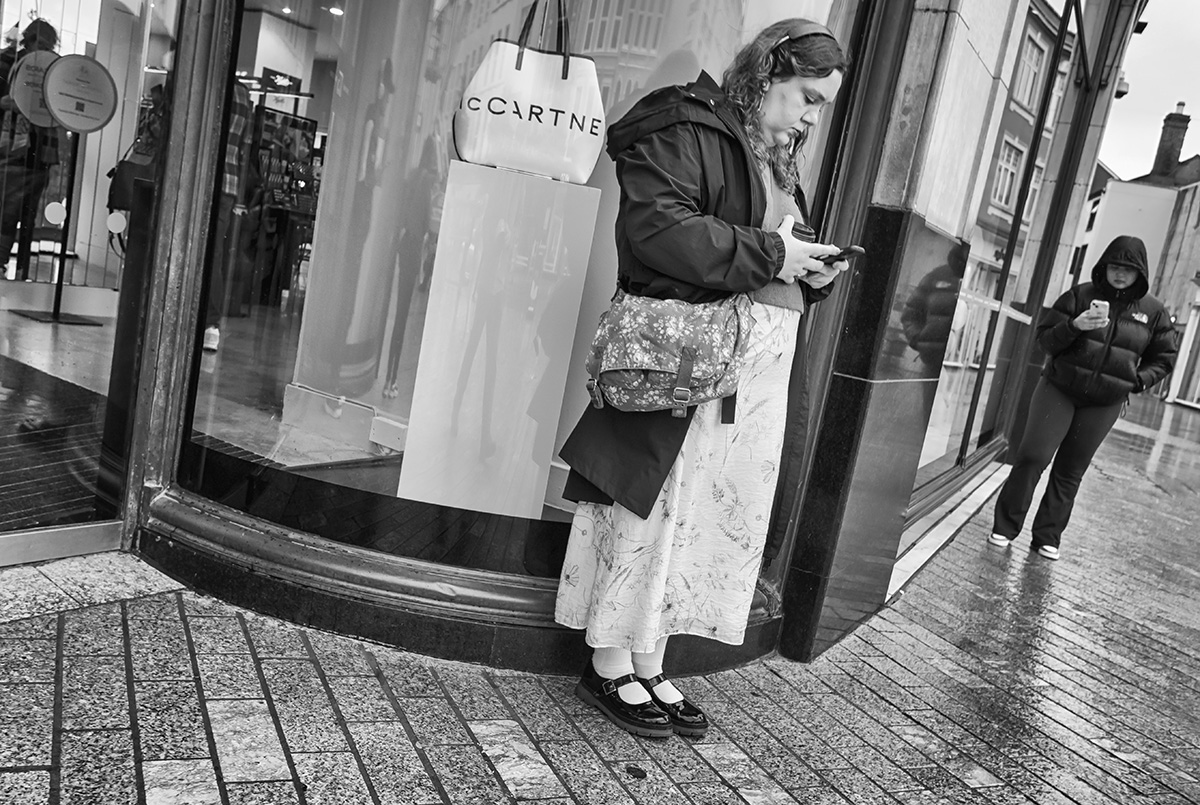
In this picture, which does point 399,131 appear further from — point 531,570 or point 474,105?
point 531,570

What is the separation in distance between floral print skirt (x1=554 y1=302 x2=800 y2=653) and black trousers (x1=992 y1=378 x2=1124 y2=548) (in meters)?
4.12

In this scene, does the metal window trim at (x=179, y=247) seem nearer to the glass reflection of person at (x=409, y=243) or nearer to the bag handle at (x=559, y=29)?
the glass reflection of person at (x=409, y=243)

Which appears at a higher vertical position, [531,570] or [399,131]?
[399,131]

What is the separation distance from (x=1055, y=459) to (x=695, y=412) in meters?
4.65

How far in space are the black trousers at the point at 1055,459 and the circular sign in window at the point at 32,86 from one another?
18.7 feet

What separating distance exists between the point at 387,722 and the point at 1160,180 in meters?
52.8

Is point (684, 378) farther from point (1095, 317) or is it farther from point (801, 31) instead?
point (1095, 317)

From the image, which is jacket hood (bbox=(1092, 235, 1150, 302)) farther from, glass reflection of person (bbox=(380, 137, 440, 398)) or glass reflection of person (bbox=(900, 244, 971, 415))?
glass reflection of person (bbox=(380, 137, 440, 398))

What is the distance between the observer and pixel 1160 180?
46969 mm

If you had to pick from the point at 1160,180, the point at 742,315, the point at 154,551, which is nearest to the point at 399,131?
the point at 742,315

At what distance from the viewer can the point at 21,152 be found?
3025mm

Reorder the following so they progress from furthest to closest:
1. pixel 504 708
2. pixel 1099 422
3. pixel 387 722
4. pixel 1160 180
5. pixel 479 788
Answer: pixel 1160 180, pixel 1099 422, pixel 504 708, pixel 387 722, pixel 479 788

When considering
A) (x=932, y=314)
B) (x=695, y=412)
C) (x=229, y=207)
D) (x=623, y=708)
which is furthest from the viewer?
(x=932, y=314)

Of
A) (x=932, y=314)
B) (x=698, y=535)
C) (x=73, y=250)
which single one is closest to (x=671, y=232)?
(x=698, y=535)
